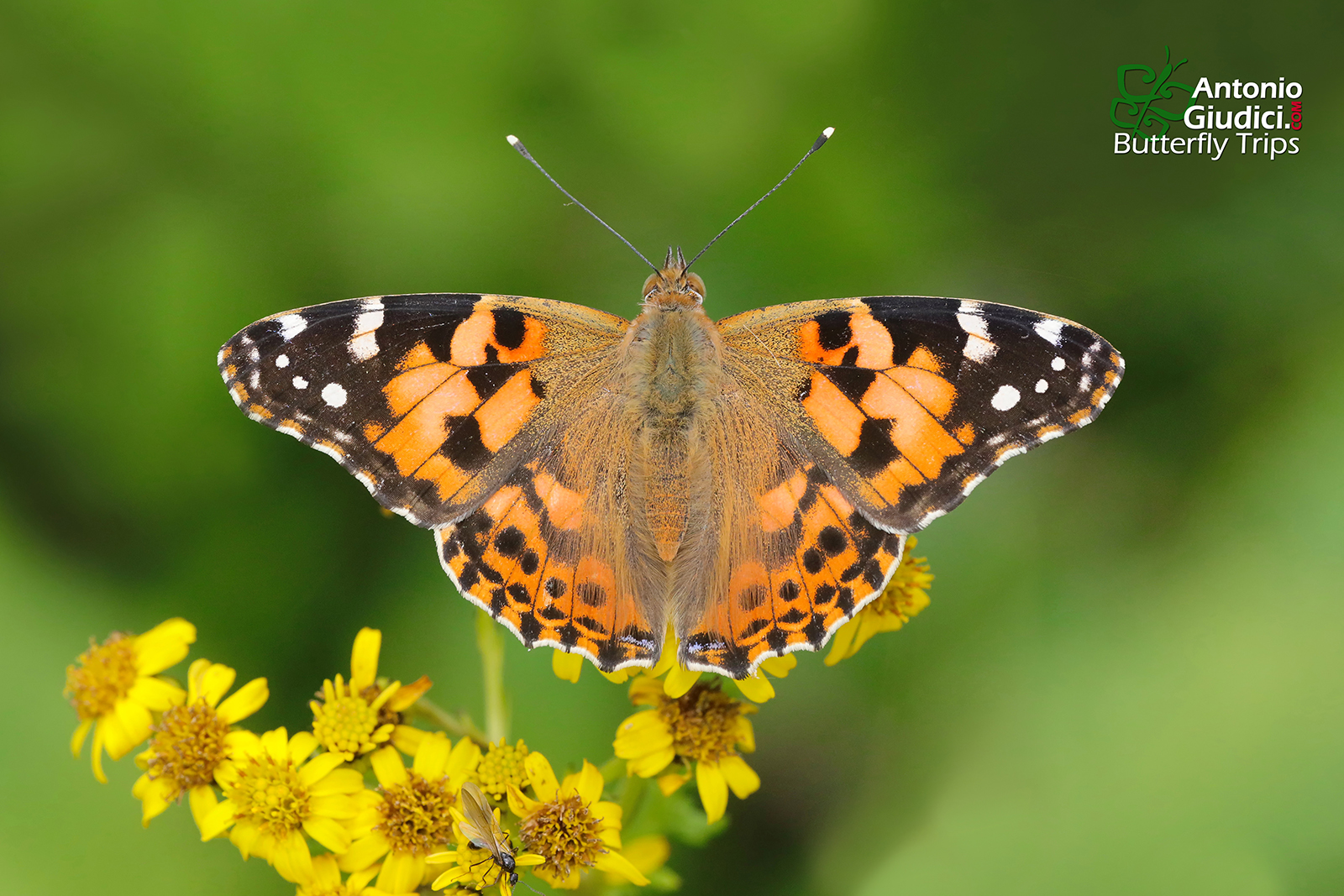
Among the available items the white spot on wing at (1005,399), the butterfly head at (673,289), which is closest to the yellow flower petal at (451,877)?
the butterfly head at (673,289)

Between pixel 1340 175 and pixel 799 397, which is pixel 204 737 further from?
pixel 1340 175

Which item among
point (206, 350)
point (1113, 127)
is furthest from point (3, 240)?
point (1113, 127)

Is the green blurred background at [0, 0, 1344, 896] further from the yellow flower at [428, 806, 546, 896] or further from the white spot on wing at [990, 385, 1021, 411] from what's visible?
the white spot on wing at [990, 385, 1021, 411]

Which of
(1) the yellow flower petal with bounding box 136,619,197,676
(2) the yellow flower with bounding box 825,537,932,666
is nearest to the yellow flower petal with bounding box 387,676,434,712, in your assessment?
(1) the yellow flower petal with bounding box 136,619,197,676

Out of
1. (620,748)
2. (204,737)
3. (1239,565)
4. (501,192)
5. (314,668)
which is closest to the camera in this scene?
(620,748)

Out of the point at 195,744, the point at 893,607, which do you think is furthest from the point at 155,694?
the point at 893,607

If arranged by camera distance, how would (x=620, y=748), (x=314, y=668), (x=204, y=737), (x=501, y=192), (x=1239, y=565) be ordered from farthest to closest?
1. (x=501, y=192)
2. (x=314, y=668)
3. (x=1239, y=565)
4. (x=204, y=737)
5. (x=620, y=748)
